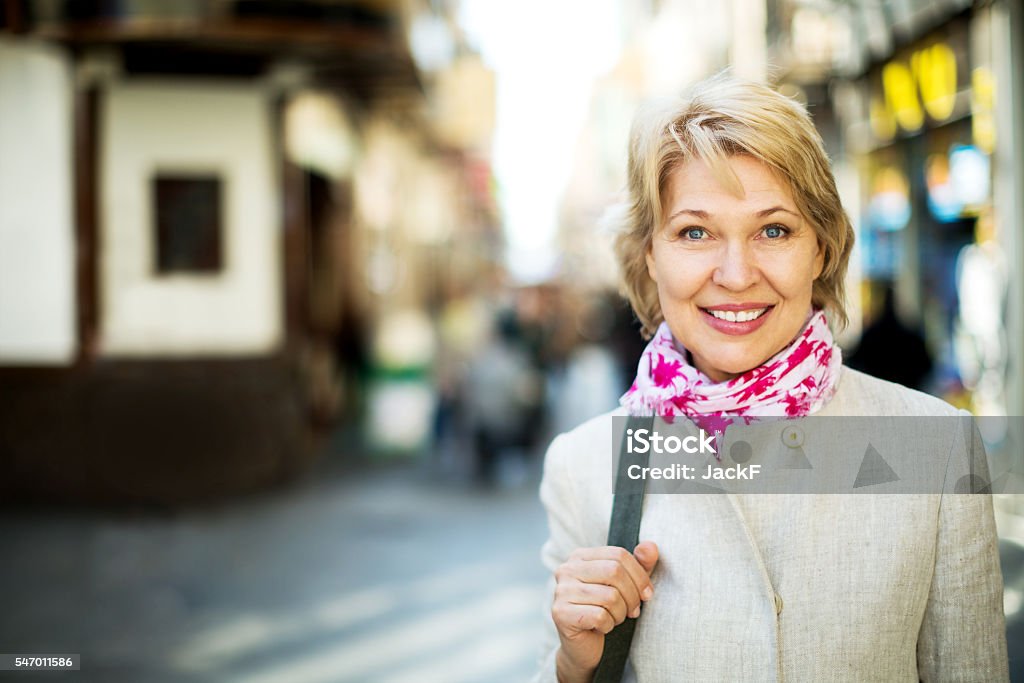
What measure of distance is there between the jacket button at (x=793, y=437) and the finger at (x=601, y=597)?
45 cm

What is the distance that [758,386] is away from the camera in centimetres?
181

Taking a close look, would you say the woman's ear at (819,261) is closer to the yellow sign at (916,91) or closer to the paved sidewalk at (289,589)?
the paved sidewalk at (289,589)

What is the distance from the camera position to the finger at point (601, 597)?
1.75 m

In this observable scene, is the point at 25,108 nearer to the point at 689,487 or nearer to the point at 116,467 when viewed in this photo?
the point at 116,467

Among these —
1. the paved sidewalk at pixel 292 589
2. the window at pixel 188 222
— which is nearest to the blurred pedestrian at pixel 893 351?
the paved sidewalk at pixel 292 589

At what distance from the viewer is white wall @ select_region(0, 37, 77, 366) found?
9273 mm

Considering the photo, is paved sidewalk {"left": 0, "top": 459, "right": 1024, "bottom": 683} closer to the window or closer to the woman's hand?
the woman's hand

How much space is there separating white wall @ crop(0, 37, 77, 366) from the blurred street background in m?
0.02

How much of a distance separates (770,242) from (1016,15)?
24.4 ft

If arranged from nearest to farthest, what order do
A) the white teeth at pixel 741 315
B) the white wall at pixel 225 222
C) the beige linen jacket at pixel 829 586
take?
the beige linen jacket at pixel 829 586 → the white teeth at pixel 741 315 → the white wall at pixel 225 222

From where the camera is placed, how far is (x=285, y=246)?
10234 millimetres

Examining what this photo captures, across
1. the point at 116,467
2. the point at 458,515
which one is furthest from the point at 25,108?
the point at 458,515

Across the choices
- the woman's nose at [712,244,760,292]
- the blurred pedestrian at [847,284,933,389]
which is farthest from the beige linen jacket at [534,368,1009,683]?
the blurred pedestrian at [847,284,933,389]

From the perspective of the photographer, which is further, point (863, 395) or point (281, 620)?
point (281, 620)
